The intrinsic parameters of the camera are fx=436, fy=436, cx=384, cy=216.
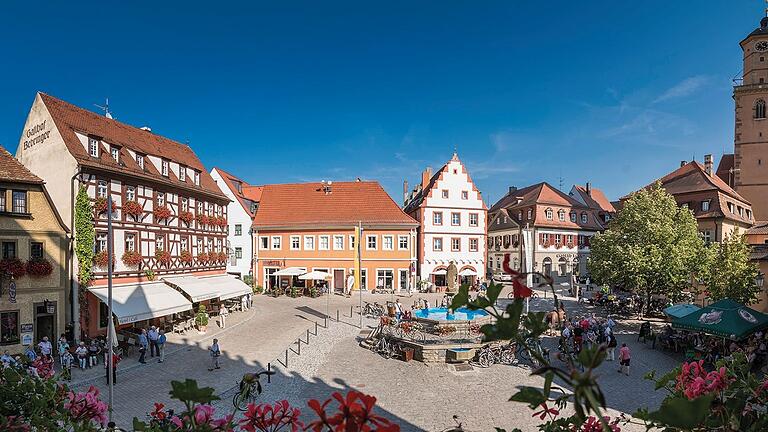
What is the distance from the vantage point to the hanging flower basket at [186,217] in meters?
24.1

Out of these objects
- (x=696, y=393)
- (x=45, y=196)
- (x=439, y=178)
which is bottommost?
(x=696, y=393)

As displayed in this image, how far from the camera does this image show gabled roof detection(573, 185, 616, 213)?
164 feet

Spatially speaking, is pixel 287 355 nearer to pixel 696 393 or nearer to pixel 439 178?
pixel 696 393

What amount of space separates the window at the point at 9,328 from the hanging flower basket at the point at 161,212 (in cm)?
728

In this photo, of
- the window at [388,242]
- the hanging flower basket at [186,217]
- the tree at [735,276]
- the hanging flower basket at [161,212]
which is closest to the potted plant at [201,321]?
the hanging flower basket at [161,212]

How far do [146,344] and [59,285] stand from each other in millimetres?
4797

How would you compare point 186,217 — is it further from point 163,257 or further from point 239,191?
point 239,191

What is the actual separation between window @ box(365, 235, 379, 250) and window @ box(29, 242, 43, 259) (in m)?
22.9

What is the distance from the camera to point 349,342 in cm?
1923

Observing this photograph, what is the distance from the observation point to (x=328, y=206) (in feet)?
126

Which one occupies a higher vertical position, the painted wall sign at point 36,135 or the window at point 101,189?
the painted wall sign at point 36,135

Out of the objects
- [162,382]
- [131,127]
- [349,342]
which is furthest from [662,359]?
[131,127]

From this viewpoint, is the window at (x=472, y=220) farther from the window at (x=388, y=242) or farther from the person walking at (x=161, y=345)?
the person walking at (x=161, y=345)

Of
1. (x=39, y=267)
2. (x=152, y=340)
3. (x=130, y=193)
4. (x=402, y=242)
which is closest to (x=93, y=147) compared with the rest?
(x=130, y=193)
